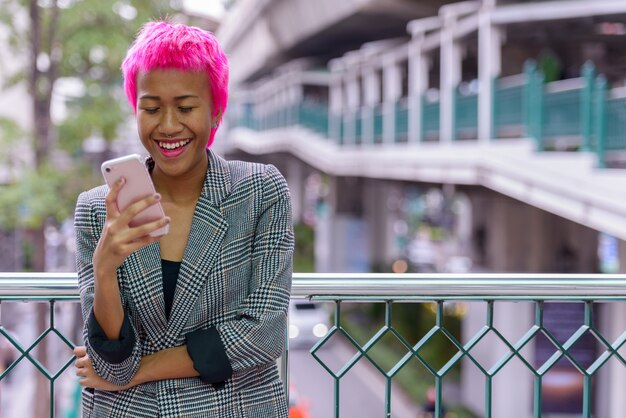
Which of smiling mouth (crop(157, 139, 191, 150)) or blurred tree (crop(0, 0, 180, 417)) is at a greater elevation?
blurred tree (crop(0, 0, 180, 417))

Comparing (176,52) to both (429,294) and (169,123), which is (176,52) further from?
(429,294)

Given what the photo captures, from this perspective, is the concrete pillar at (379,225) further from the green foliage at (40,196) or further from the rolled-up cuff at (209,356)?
the rolled-up cuff at (209,356)

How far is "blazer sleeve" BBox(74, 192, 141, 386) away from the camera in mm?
1958

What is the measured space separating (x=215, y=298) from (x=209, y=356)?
0.13 meters

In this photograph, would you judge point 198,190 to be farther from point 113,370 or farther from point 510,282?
point 510,282

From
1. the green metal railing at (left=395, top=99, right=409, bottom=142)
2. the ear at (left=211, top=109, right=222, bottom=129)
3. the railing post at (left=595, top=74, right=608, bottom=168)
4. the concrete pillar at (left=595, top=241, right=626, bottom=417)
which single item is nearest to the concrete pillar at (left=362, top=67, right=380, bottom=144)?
the green metal railing at (left=395, top=99, right=409, bottom=142)

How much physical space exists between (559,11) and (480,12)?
4.60 ft

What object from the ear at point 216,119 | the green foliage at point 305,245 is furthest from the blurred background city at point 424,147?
the green foliage at point 305,245

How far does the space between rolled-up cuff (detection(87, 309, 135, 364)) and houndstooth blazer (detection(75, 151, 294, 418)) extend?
2 centimetres

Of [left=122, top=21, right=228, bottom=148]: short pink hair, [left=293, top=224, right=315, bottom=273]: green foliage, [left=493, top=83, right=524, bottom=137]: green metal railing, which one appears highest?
[left=493, top=83, right=524, bottom=137]: green metal railing

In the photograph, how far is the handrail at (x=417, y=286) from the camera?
2.72m

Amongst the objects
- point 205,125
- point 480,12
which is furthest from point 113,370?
point 480,12

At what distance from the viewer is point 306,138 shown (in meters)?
28.3

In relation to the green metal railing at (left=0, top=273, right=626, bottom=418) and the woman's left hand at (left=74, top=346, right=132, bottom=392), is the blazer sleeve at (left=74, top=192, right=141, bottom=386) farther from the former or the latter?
the green metal railing at (left=0, top=273, right=626, bottom=418)
